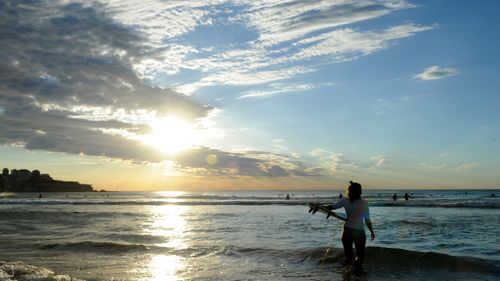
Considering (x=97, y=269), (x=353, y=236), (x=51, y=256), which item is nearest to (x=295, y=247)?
(x=353, y=236)

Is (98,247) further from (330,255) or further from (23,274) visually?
(330,255)

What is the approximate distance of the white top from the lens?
33.9 ft

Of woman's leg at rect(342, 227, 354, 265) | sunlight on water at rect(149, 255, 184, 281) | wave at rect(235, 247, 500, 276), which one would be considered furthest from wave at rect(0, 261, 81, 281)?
wave at rect(235, 247, 500, 276)

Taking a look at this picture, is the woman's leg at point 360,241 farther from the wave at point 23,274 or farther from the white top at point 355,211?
the wave at point 23,274

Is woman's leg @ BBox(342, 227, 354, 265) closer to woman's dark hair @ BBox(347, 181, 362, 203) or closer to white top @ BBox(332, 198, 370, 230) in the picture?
white top @ BBox(332, 198, 370, 230)

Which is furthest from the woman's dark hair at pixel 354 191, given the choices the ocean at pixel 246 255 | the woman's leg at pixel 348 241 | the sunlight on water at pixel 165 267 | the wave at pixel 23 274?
the wave at pixel 23 274

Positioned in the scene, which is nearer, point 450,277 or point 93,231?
point 450,277

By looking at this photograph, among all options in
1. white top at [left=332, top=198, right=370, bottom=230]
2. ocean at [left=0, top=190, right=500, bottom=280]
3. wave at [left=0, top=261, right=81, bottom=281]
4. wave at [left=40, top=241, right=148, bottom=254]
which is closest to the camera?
wave at [left=0, top=261, right=81, bottom=281]

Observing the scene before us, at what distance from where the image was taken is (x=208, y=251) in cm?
1538

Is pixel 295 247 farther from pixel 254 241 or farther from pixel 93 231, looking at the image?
pixel 93 231

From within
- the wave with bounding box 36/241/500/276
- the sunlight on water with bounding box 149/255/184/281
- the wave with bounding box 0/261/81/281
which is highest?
the wave with bounding box 0/261/81/281

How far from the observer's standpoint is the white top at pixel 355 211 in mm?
10320

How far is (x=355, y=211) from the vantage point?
10.4m

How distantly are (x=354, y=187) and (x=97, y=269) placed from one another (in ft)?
24.4
